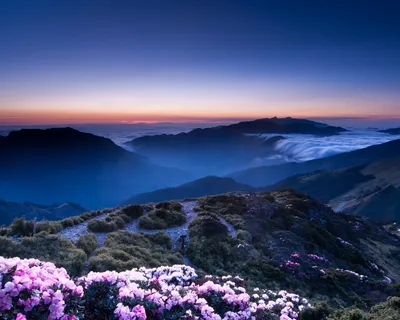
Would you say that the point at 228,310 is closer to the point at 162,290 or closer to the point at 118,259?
the point at 162,290

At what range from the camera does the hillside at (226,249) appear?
1446 cm

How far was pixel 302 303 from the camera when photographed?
36.4ft

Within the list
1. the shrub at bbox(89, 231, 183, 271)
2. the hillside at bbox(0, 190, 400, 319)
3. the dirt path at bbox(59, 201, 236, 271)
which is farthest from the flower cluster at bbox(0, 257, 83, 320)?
the dirt path at bbox(59, 201, 236, 271)

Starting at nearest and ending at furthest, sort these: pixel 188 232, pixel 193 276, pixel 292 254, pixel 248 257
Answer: pixel 193 276
pixel 248 257
pixel 292 254
pixel 188 232

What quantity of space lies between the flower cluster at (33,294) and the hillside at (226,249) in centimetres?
758

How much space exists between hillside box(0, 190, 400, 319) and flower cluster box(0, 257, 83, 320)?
7.58 meters

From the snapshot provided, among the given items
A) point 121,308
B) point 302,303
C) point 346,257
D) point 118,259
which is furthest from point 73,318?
Result: point 346,257

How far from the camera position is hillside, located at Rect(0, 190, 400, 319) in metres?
14.5

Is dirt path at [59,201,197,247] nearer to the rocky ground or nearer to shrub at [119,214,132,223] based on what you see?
the rocky ground

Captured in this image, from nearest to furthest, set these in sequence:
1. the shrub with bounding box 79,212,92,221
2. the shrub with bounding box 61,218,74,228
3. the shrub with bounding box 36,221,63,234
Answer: the shrub with bounding box 36,221,63,234 < the shrub with bounding box 61,218,74,228 < the shrub with bounding box 79,212,92,221

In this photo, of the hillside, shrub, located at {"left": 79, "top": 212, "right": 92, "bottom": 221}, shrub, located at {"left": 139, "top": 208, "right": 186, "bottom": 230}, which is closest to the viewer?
the hillside

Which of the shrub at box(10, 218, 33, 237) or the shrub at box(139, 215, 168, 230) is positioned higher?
the shrub at box(10, 218, 33, 237)

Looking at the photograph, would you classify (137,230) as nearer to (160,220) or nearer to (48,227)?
(160,220)

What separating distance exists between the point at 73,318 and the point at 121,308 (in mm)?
842
